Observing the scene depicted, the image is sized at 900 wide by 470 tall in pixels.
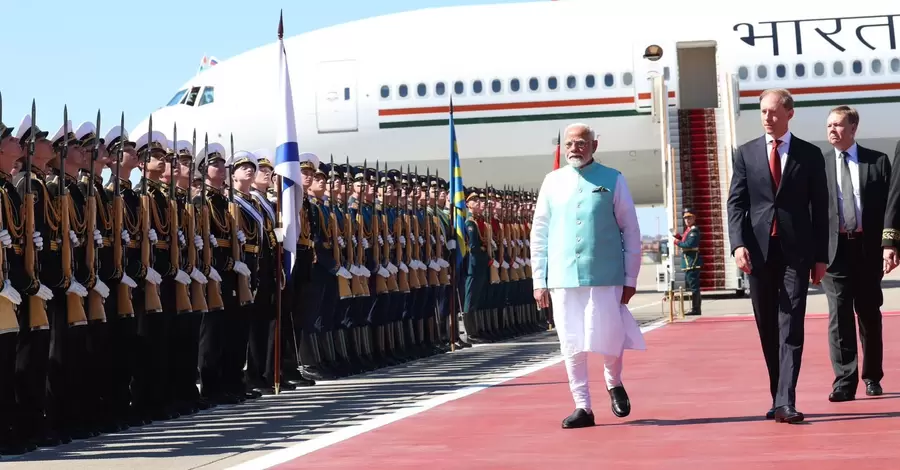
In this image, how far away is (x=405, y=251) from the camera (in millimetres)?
13781

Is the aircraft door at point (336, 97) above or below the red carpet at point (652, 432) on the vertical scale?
above

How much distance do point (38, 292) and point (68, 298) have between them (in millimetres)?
426

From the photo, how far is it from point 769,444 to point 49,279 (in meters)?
3.63

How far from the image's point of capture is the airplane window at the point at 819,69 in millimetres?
Result: 25453

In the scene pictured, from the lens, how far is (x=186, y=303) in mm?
9242

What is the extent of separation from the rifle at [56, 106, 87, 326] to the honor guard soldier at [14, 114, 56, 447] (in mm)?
43

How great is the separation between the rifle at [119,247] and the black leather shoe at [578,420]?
8.35 feet

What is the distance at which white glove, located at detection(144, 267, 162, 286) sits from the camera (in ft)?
28.8

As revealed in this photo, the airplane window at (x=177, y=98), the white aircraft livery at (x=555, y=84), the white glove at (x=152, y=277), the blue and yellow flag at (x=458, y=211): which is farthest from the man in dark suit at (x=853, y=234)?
the airplane window at (x=177, y=98)

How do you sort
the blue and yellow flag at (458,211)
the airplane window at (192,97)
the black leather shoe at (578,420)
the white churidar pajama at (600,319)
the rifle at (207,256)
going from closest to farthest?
the black leather shoe at (578,420) < the white churidar pajama at (600,319) < the rifle at (207,256) < the blue and yellow flag at (458,211) < the airplane window at (192,97)

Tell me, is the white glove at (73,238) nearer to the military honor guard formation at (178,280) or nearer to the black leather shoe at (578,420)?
the military honor guard formation at (178,280)

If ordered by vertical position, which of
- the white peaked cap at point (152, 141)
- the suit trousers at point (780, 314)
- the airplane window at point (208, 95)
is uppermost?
the airplane window at point (208, 95)

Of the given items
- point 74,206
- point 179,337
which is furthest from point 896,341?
point 74,206

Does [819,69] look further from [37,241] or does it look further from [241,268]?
[37,241]
